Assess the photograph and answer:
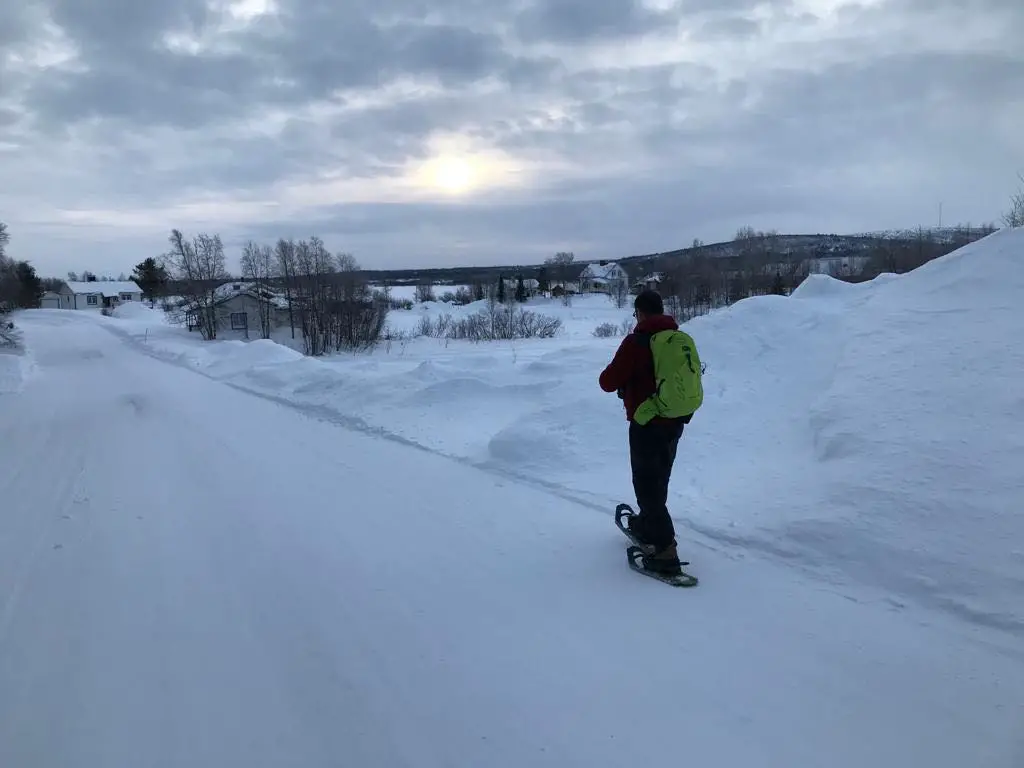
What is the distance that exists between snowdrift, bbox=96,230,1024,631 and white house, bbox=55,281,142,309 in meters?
124

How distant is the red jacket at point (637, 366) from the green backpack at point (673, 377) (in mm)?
48

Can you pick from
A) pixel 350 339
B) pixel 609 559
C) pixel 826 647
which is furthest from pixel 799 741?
pixel 350 339

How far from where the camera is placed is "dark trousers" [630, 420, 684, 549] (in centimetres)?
458

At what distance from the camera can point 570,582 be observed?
15.0ft

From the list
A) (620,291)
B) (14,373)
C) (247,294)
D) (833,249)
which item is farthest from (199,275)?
(833,249)

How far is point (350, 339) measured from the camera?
1743 inches

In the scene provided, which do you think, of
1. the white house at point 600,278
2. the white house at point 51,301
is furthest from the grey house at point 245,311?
the white house at point 600,278

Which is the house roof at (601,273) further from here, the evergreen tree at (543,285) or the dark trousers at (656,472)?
the dark trousers at (656,472)

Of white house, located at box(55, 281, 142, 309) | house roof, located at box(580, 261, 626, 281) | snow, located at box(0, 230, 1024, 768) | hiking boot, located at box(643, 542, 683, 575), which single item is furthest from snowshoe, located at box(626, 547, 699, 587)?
white house, located at box(55, 281, 142, 309)

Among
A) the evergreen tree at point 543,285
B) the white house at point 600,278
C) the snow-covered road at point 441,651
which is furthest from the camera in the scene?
the white house at point 600,278

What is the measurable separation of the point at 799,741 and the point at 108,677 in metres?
3.50

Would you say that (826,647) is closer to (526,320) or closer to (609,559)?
(609,559)

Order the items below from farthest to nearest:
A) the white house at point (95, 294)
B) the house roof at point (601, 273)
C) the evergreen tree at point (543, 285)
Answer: the house roof at point (601, 273)
the white house at point (95, 294)
the evergreen tree at point (543, 285)

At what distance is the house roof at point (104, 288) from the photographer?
378 feet
